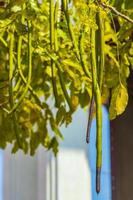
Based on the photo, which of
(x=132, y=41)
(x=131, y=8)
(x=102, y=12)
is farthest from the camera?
(x=132, y=41)

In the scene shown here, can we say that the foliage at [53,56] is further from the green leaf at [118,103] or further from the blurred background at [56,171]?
the blurred background at [56,171]

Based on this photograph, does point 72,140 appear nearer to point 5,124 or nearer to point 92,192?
point 92,192

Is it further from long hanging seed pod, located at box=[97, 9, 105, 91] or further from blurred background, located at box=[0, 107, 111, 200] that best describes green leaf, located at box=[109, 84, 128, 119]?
blurred background, located at box=[0, 107, 111, 200]

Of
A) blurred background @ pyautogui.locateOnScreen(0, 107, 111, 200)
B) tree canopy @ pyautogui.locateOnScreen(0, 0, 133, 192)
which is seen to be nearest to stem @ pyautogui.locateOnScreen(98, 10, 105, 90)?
tree canopy @ pyautogui.locateOnScreen(0, 0, 133, 192)

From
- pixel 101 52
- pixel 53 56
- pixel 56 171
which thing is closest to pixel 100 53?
pixel 101 52

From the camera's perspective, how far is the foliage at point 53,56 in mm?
824

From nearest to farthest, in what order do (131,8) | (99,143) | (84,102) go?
(99,143) < (131,8) < (84,102)

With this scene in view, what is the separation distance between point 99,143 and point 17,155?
111 cm

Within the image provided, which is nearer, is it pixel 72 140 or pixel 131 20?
pixel 131 20

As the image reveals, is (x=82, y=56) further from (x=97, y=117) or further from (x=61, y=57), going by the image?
(x=61, y=57)

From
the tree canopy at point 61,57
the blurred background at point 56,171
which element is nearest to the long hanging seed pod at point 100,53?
the tree canopy at point 61,57

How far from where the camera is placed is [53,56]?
95 cm

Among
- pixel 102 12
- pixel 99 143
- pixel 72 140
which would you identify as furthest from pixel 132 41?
pixel 72 140

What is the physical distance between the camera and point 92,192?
177cm
